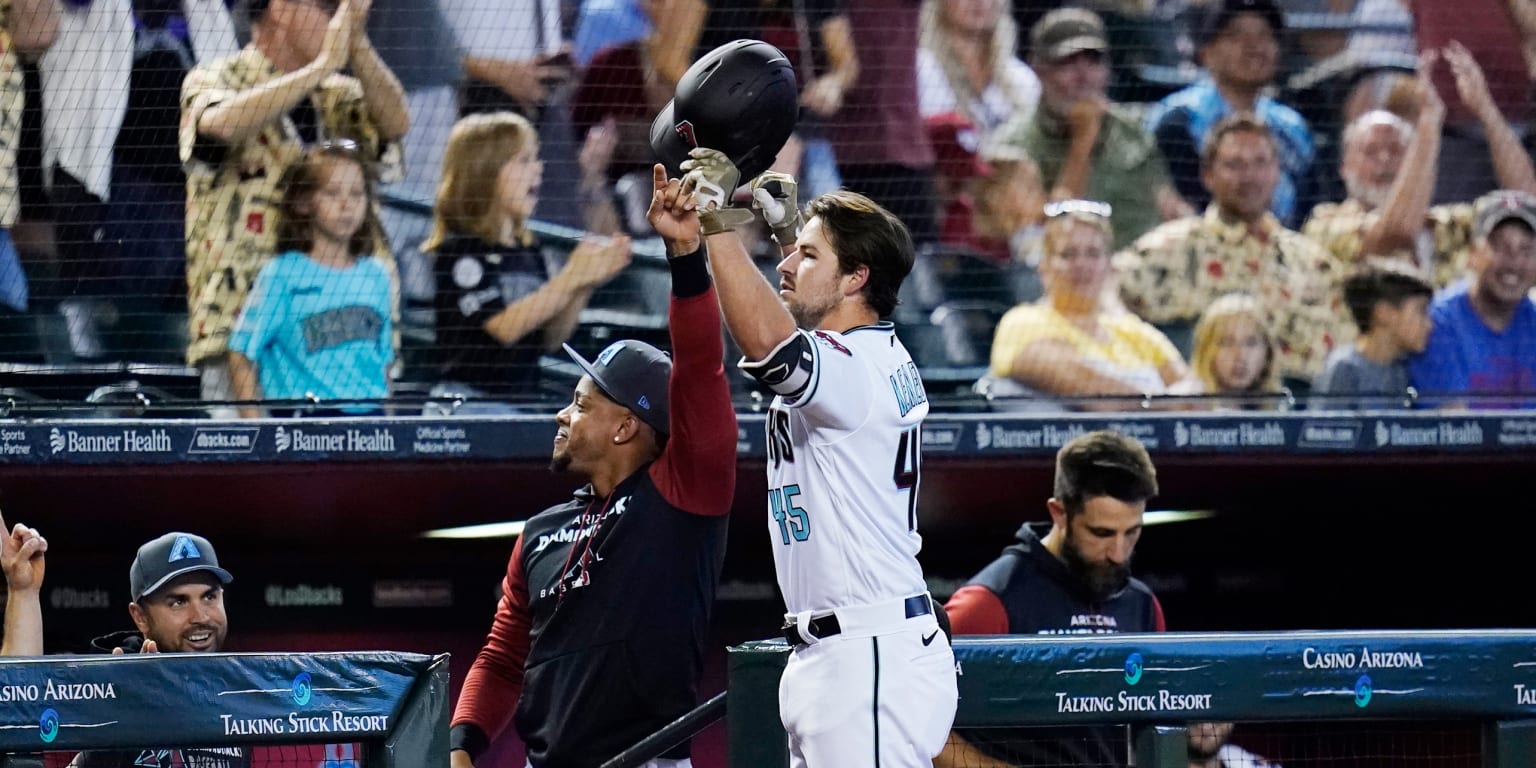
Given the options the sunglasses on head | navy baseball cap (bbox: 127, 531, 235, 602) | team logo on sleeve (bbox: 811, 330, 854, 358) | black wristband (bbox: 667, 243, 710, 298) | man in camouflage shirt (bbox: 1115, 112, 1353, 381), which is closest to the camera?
team logo on sleeve (bbox: 811, 330, 854, 358)

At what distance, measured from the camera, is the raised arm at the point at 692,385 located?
2762mm

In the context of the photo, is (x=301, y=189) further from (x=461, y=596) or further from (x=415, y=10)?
(x=461, y=596)

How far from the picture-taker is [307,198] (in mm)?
4996

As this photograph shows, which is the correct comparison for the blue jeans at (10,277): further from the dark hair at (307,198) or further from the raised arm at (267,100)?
the dark hair at (307,198)

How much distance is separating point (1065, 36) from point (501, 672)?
10.8ft

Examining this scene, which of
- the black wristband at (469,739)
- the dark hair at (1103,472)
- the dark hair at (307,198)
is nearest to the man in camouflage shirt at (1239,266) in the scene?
the dark hair at (1103,472)

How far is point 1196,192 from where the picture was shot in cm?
618

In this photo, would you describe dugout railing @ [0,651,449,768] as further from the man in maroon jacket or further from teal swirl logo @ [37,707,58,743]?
the man in maroon jacket

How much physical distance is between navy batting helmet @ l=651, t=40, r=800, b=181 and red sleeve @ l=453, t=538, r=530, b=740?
1.07 m

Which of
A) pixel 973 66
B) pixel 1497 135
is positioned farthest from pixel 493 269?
pixel 1497 135

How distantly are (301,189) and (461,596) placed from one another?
1534 millimetres

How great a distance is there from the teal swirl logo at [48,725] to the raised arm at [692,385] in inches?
45.0

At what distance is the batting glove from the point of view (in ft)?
9.72

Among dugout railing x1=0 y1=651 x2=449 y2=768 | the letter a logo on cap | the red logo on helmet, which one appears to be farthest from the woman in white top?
dugout railing x1=0 y1=651 x2=449 y2=768
